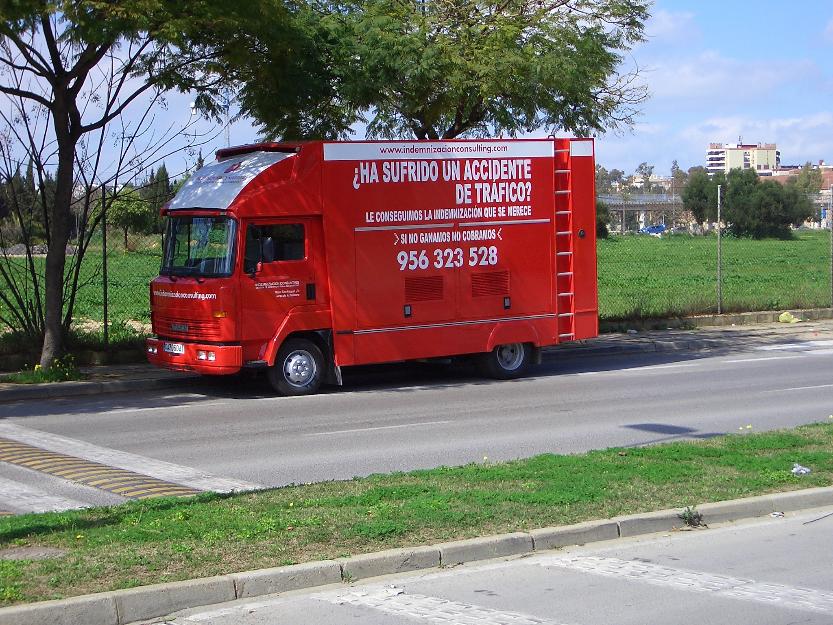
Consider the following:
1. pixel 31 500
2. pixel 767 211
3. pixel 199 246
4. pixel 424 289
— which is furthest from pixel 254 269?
pixel 767 211

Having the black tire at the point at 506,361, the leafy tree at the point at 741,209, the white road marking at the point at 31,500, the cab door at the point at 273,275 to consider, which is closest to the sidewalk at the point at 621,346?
the cab door at the point at 273,275

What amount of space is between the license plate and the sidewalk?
2.78 feet

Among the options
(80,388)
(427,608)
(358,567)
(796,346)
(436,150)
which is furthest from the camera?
(796,346)

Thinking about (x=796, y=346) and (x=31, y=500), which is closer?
(x=31, y=500)

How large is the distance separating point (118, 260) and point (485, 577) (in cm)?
2058

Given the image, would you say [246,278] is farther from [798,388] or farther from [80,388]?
[798,388]

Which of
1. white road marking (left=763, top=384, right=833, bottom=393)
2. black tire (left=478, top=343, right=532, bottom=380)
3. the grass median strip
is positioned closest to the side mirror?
black tire (left=478, top=343, right=532, bottom=380)

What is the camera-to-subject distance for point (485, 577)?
6766mm

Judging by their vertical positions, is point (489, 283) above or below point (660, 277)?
below

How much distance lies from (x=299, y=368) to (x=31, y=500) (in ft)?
22.7

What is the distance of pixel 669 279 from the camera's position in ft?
123

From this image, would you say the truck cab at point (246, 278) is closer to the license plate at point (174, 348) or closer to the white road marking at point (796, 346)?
the license plate at point (174, 348)

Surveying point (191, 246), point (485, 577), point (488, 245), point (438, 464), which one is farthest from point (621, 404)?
point (485, 577)

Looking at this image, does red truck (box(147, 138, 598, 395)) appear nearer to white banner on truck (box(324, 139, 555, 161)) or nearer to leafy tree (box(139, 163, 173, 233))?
white banner on truck (box(324, 139, 555, 161))
